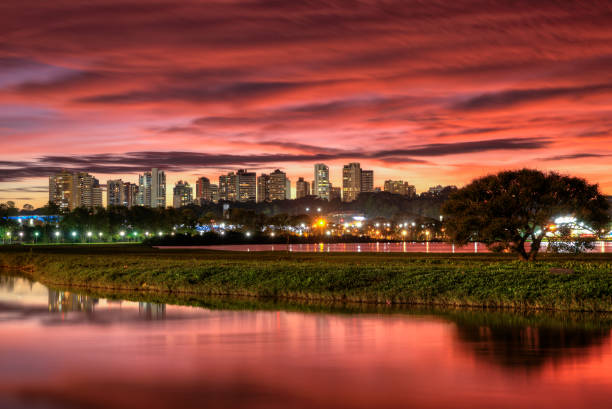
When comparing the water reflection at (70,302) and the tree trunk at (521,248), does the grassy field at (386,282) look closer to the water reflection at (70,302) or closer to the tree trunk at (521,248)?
the water reflection at (70,302)

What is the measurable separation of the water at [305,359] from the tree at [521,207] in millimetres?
16280

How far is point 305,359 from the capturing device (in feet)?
73.3

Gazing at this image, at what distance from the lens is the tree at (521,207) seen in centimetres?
4903

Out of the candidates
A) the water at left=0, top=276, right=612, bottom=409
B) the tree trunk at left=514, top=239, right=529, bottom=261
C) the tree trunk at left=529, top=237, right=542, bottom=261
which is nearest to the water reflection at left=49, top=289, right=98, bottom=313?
the water at left=0, top=276, right=612, bottom=409

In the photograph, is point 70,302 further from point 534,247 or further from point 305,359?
point 534,247

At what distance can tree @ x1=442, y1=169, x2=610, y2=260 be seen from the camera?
49031 mm

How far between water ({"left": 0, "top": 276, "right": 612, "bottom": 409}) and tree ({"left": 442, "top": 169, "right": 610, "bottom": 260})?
1628 cm

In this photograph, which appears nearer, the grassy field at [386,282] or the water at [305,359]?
the water at [305,359]

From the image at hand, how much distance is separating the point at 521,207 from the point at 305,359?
31.8 metres

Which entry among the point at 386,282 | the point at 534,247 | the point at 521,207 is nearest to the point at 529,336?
the point at 386,282

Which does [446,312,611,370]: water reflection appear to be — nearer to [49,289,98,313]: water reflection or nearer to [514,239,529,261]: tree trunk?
[514,239,529,261]: tree trunk

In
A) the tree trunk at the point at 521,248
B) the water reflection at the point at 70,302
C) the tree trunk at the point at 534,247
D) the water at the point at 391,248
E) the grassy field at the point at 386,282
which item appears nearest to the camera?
the grassy field at the point at 386,282

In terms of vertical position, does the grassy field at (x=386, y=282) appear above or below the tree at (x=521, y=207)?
below

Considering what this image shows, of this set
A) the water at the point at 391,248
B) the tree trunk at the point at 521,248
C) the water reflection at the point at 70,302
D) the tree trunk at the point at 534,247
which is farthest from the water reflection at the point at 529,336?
the water at the point at 391,248
